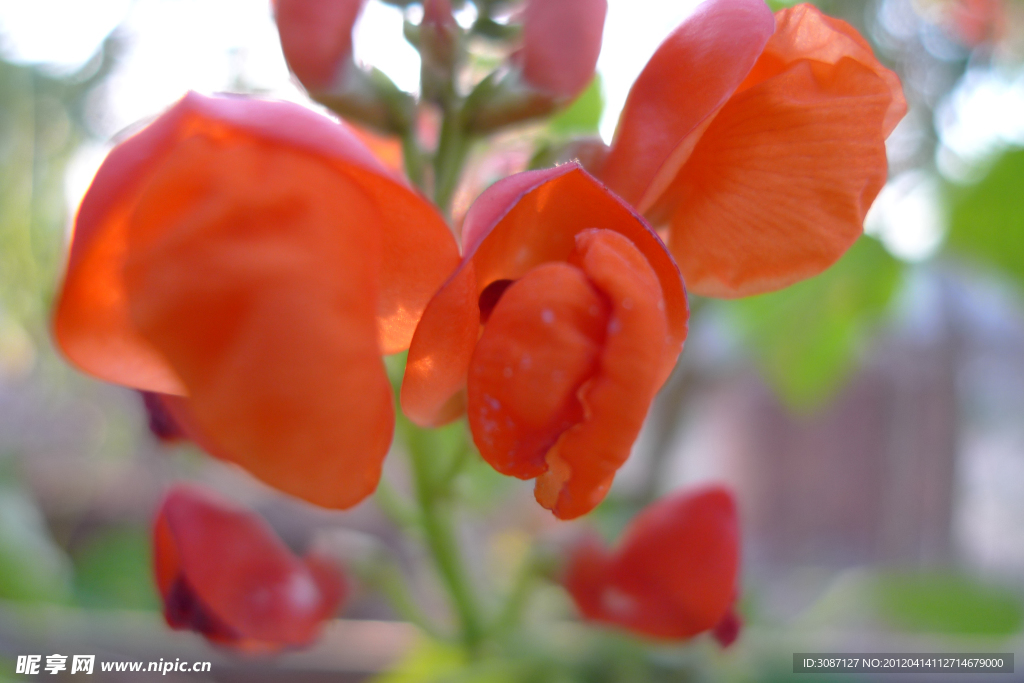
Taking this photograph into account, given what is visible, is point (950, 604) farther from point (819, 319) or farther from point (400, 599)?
point (400, 599)

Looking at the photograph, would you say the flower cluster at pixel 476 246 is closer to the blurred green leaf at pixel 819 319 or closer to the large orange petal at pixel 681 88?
the large orange petal at pixel 681 88

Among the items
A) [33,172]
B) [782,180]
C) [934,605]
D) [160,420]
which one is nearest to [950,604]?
[934,605]

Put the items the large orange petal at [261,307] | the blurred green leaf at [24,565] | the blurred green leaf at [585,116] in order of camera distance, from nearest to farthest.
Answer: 1. the large orange petal at [261,307]
2. the blurred green leaf at [585,116]
3. the blurred green leaf at [24,565]

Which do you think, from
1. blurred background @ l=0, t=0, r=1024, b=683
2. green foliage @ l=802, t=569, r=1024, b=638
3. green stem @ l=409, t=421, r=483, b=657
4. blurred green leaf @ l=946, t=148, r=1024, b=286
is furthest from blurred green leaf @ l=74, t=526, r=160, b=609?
blurred green leaf @ l=946, t=148, r=1024, b=286

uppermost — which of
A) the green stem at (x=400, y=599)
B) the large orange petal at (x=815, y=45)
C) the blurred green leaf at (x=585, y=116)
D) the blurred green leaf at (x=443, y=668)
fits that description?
the large orange petal at (x=815, y=45)

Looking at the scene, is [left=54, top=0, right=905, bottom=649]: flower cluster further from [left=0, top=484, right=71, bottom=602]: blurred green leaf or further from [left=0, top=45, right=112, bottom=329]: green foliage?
[left=0, top=45, right=112, bottom=329]: green foliage

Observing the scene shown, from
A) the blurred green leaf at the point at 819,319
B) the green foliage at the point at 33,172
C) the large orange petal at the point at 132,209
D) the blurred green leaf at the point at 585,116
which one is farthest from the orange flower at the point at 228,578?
the green foliage at the point at 33,172

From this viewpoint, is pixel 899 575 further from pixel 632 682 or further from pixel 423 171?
pixel 423 171
